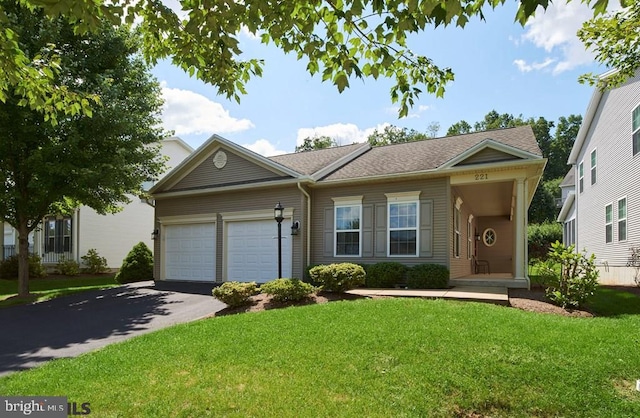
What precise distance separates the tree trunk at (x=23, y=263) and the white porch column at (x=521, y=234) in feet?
50.3

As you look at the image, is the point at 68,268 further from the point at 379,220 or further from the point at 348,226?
the point at 379,220

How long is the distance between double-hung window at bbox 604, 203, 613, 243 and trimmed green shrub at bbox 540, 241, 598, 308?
7932 mm

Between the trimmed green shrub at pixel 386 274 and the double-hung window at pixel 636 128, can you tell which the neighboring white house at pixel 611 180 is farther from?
the trimmed green shrub at pixel 386 274

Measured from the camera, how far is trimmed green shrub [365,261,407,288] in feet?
38.3

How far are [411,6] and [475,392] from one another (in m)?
3.92

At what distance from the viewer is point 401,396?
4.30 m

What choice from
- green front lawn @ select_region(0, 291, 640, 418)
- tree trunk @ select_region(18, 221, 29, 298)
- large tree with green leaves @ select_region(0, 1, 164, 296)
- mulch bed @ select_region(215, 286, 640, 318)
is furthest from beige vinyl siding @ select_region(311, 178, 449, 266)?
tree trunk @ select_region(18, 221, 29, 298)

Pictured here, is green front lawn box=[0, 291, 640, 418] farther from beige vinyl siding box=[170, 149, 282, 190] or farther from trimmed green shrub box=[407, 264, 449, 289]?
beige vinyl siding box=[170, 149, 282, 190]

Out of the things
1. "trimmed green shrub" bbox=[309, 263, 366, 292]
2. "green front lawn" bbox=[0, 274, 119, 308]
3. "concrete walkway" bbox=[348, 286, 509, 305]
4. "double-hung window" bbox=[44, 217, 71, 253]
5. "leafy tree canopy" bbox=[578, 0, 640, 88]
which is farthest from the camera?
"double-hung window" bbox=[44, 217, 71, 253]

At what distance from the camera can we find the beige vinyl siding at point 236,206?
42.8ft

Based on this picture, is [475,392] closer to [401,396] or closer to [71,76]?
[401,396]

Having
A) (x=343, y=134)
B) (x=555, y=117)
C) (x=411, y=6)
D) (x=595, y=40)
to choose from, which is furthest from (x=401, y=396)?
(x=555, y=117)

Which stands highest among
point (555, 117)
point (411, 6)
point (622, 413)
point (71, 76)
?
point (555, 117)

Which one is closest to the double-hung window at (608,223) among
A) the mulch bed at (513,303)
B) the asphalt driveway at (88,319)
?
the mulch bed at (513,303)
